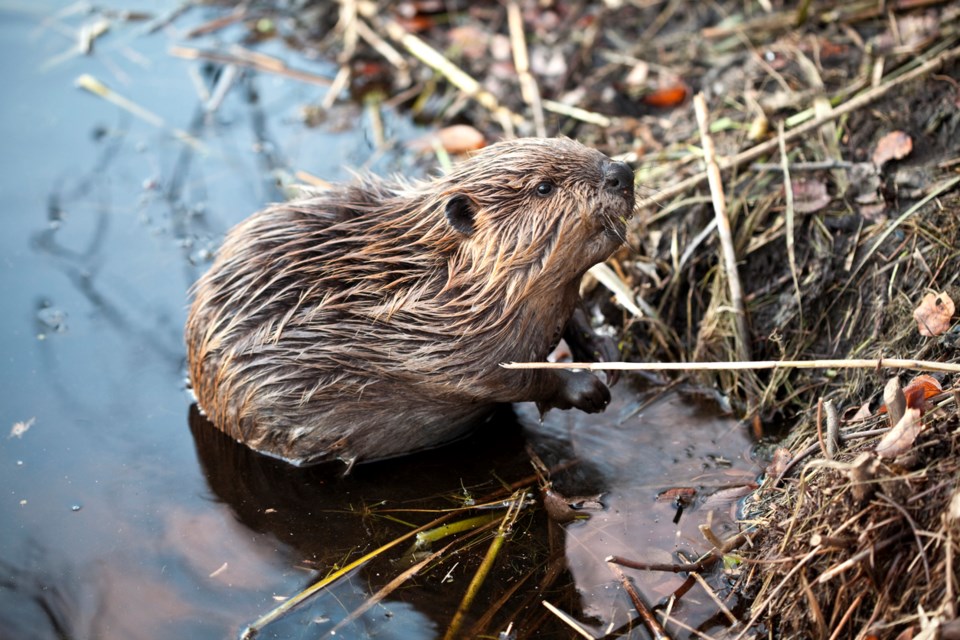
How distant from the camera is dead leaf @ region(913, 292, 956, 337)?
11.4ft

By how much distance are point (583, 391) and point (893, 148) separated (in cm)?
168

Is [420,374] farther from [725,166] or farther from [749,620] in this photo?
[725,166]

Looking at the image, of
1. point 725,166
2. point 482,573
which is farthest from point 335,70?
point 482,573

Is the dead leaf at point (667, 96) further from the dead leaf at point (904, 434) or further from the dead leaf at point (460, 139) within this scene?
the dead leaf at point (904, 434)

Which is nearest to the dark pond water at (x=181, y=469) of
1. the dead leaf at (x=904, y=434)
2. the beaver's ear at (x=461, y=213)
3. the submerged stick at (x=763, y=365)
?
the submerged stick at (x=763, y=365)

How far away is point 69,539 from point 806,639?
244cm

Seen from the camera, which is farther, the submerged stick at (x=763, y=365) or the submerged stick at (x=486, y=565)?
the submerged stick at (x=486, y=565)

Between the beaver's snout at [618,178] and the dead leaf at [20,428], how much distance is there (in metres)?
2.39

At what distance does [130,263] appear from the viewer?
4824 millimetres

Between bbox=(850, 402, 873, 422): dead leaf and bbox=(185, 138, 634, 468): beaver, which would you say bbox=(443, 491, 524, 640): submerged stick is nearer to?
bbox=(185, 138, 634, 468): beaver

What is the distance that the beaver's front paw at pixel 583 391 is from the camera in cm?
375

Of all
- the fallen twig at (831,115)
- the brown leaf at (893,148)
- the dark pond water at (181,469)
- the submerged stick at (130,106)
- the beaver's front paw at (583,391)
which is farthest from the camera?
the submerged stick at (130,106)

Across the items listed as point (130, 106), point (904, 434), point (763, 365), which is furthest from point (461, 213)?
point (130, 106)

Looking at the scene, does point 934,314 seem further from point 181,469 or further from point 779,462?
point 181,469
